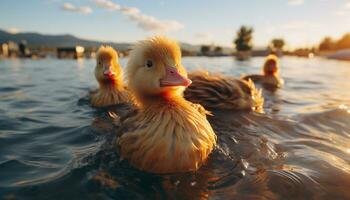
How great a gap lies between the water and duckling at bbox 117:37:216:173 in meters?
0.16

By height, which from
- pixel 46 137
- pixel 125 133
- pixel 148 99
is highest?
pixel 148 99

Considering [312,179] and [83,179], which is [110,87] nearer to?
[83,179]

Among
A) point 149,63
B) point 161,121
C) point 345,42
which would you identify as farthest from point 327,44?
point 161,121

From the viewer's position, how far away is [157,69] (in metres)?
4.08

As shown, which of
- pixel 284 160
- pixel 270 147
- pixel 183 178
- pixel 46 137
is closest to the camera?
pixel 183 178

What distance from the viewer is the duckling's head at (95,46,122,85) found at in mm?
7434

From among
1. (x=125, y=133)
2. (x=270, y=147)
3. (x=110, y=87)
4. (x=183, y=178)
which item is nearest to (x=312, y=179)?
(x=270, y=147)

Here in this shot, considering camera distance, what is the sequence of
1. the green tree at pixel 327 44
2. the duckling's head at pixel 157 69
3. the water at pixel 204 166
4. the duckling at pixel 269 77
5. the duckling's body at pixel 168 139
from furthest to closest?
the green tree at pixel 327 44 → the duckling at pixel 269 77 → the duckling's head at pixel 157 69 → the duckling's body at pixel 168 139 → the water at pixel 204 166

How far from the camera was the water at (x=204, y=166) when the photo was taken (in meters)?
3.42

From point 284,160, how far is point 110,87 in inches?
186

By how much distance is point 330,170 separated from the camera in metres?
3.88

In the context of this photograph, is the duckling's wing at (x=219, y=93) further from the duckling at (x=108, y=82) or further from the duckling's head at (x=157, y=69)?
the duckling's head at (x=157, y=69)

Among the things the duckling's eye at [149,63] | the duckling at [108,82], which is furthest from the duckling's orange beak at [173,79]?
the duckling at [108,82]

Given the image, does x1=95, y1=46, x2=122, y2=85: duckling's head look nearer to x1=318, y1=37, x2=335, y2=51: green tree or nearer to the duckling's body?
the duckling's body
